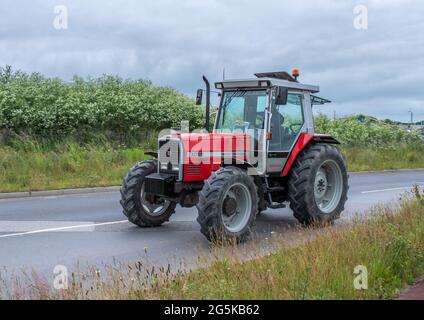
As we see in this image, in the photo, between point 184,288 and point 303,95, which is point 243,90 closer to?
point 303,95

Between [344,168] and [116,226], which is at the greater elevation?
[344,168]

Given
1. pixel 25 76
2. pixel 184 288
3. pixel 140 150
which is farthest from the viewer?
pixel 25 76

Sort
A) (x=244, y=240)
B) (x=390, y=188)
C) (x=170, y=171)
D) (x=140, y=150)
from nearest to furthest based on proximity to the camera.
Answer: (x=244, y=240) < (x=170, y=171) < (x=390, y=188) < (x=140, y=150)

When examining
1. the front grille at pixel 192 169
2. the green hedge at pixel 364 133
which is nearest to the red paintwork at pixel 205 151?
the front grille at pixel 192 169

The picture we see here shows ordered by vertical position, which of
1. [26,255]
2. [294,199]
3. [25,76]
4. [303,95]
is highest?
[25,76]

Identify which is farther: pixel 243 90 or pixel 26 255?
pixel 243 90

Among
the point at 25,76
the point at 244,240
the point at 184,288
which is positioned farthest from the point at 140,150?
the point at 184,288

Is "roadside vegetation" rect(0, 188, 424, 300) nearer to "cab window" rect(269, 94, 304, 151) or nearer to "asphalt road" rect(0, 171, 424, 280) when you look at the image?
"asphalt road" rect(0, 171, 424, 280)

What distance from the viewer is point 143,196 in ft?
33.0

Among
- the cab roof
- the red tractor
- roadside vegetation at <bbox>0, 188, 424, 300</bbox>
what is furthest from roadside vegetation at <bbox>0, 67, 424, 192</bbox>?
roadside vegetation at <bbox>0, 188, 424, 300</bbox>

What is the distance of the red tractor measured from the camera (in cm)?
892

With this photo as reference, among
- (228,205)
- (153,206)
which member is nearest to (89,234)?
(153,206)

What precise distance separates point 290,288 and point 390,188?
13511 mm

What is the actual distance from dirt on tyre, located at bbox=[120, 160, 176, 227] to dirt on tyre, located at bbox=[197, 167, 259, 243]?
1516 mm
